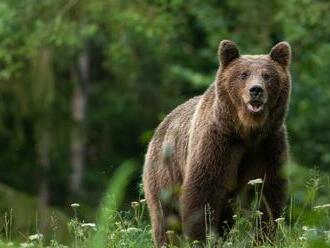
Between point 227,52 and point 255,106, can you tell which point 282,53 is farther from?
point 255,106

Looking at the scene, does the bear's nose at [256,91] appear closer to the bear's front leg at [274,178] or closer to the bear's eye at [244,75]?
the bear's eye at [244,75]

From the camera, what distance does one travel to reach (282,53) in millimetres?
8680

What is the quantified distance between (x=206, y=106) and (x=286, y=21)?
35.6 ft

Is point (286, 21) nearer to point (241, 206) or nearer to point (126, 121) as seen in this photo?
point (241, 206)

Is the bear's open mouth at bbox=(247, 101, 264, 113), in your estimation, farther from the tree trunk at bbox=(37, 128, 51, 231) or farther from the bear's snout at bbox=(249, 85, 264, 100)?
the tree trunk at bbox=(37, 128, 51, 231)

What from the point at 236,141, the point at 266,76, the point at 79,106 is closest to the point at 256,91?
the point at 266,76

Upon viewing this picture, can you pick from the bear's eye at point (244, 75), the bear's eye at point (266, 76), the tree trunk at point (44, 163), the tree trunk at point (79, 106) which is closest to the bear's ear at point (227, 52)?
the bear's eye at point (244, 75)

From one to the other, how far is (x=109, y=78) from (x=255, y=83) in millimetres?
26340

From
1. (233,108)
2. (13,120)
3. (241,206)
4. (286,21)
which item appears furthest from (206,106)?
(13,120)

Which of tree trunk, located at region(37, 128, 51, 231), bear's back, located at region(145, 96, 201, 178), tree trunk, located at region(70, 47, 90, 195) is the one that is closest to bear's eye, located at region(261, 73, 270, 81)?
bear's back, located at region(145, 96, 201, 178)

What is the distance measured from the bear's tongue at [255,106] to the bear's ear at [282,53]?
532 mm

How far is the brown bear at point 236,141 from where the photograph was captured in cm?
834

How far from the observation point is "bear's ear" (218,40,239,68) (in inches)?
340

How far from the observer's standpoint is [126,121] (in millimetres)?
33000
